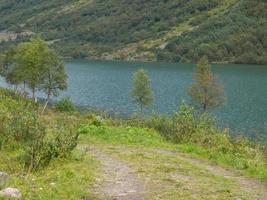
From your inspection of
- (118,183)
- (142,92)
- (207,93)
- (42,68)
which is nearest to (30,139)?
(118,183)

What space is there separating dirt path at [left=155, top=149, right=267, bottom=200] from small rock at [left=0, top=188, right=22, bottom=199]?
5.93 meters

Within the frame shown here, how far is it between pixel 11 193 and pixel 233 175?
7428 millimetres

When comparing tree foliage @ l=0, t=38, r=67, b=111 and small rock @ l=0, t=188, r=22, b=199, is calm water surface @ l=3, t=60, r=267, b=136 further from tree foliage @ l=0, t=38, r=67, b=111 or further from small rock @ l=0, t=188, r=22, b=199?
small rock @ l=0, t=188, r=22, b=199

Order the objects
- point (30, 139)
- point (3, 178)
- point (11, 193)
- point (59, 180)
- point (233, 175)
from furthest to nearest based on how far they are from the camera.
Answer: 1. point (30, 139)
2. point (233, 175)
3. point (59, 180)
4. point (3, 178)
5. point (11, 193)

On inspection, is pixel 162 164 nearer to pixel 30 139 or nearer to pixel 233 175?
pixel 233 175

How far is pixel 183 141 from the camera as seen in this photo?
22781 mm

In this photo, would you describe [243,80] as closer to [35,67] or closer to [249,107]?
[249,107]

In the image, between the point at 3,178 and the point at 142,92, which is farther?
the point at 142,92

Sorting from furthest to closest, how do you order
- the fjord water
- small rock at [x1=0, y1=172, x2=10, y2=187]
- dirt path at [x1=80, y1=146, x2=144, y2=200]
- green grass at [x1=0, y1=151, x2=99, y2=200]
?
the fjord water, dirt path at [x1=80, y1=146, x2=144, y2=200], small rock at [x1=0, y1=172, x2=10, y2=187], green grass at [x1=0, y1=151, x2=99, y2=200]

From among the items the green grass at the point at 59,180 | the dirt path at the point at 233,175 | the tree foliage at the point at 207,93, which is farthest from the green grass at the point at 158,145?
the tree foliage at the point at 207,93

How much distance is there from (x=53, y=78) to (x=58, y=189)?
74.8 m

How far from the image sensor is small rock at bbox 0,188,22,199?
11836 mm

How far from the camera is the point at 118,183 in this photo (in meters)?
14.8

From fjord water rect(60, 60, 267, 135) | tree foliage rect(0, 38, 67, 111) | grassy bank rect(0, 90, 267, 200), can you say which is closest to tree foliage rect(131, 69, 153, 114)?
fjord water rect(60, 60, 267, 135)
